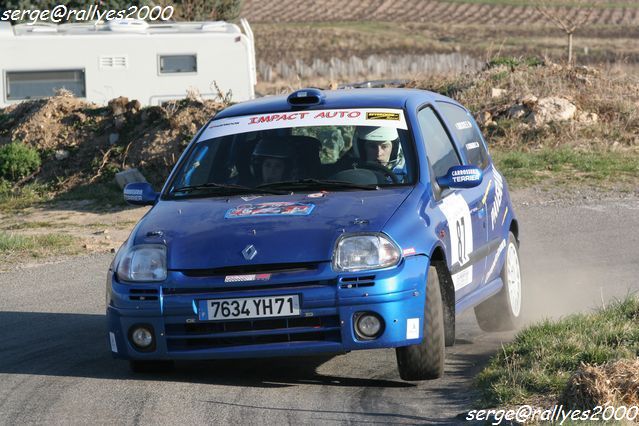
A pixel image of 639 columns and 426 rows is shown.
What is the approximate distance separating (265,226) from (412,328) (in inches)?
37.7

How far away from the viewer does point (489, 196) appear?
8.39m

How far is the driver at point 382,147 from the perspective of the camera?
7.45 metres

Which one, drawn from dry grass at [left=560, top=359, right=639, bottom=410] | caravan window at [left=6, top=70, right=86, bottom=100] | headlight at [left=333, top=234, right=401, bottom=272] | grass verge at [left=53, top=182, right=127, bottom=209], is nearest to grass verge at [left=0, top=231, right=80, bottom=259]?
grass verge at [left=53, top=182, right=127, bottom=209]

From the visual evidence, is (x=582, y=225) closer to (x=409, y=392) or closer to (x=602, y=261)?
(x=602, y=261)

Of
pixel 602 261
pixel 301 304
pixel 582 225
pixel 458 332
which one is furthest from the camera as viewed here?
pixel 582 225

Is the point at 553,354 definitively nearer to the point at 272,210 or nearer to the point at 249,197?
the point at 272,210

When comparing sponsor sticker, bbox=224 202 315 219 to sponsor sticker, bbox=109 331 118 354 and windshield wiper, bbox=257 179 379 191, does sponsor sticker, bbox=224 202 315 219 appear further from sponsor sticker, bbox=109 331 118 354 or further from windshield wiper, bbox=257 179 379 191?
sponsor sticker, bbox=109 331 118 354

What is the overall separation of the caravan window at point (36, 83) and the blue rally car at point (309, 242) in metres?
14.0

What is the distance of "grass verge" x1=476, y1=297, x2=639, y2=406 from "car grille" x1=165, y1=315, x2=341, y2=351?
89 centimetres

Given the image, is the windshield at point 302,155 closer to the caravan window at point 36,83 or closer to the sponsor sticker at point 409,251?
the sponsor sticker at point 409,251

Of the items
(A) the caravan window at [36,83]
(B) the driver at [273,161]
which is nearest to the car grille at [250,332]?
(B) the driver at [273,161]

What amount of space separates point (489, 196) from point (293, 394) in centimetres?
246

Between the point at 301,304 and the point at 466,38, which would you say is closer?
the point at 301,304

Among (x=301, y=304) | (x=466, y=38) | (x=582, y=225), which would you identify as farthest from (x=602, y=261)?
(x=466, y=38)
